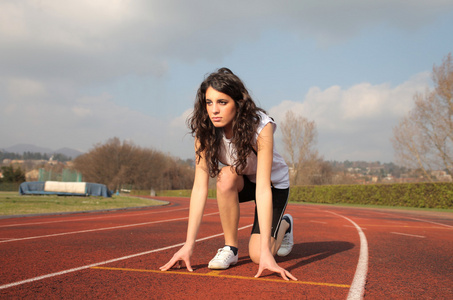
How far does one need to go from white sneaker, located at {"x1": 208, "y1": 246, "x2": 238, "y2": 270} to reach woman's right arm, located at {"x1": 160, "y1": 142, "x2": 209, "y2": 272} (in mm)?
236

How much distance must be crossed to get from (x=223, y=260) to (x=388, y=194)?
25805 mm

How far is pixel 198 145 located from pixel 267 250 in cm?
119

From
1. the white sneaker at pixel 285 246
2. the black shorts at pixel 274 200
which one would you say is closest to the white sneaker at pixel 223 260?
the black shorts at pixel 274 200

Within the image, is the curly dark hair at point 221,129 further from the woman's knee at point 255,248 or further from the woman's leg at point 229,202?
the woman's knee at point 255,248

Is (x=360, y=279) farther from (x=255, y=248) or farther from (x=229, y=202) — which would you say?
(x=229, y=202)

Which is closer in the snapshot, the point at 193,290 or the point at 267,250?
the point at 193,290

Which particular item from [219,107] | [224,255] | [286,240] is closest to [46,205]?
[286,240]

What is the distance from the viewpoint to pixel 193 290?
2.65 m

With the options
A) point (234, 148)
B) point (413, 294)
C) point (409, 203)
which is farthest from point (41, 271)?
point (409, 203)

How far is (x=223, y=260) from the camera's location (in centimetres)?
332

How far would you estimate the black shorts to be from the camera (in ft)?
12.0

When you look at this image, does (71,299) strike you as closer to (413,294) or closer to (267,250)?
(267,250)

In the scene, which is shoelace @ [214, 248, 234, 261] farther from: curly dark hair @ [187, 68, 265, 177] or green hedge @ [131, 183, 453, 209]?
green hedge @ [131, 183, 453, 209]

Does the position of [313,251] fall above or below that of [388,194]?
below
